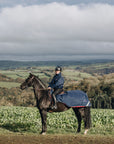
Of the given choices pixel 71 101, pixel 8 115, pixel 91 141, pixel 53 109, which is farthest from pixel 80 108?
pixel 8 115

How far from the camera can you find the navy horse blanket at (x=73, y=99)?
37.3 ft

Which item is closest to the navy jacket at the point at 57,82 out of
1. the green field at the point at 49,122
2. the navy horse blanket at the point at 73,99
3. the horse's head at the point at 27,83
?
the navy horse blanket at the point at 73,99

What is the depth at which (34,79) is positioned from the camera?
38.8 ft

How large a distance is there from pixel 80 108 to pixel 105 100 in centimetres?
4653

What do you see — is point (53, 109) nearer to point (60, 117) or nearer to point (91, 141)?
point (91, 141)

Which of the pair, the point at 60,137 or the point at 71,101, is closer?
the point at 60,137

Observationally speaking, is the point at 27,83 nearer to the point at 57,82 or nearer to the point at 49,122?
the point at 57,82

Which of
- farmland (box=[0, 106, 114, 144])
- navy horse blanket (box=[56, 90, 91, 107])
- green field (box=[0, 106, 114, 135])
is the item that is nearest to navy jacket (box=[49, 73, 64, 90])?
navy horse blanket (box=[56, 90, 91, 107])

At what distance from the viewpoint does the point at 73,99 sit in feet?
37.6

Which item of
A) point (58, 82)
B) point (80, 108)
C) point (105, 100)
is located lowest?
point (105, 100)

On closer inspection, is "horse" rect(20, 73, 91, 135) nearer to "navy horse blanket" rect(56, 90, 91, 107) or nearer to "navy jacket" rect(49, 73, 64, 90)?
"navy horse blanket" rect(56, 90, 91, 107)

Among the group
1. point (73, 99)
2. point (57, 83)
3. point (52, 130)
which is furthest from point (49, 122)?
point (57, 83)

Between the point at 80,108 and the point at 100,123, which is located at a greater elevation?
the point at 80,108

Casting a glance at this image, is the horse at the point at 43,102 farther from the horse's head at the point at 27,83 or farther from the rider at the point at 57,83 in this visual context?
the rider at the point at 57,83
